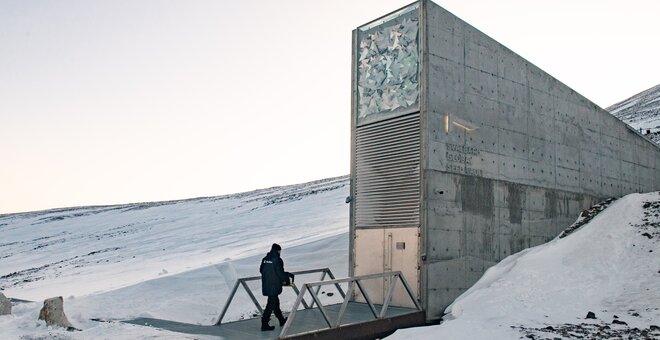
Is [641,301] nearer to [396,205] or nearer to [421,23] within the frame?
[396,205]

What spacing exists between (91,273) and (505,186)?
16616mm

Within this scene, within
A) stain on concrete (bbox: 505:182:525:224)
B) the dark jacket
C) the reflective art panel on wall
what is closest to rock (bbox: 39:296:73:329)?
the dark jacket

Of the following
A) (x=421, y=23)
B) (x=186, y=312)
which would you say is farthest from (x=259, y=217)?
(x=421, y=23)

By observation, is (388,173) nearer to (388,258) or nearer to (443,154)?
(443,154)

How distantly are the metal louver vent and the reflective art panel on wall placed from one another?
1.28 feet

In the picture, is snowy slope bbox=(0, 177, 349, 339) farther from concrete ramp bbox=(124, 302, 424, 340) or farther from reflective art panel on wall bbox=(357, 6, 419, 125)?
reflective art panel on wall bbox=(357, 6, 419, 125)

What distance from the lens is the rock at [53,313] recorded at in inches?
385

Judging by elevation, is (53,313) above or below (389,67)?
below

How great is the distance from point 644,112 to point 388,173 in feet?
207

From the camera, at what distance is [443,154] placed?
39.6ft

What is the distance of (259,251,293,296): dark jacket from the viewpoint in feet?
30.9

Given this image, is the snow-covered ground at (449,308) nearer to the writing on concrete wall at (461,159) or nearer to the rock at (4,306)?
the rock at (4,306)

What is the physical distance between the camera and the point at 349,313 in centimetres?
1098

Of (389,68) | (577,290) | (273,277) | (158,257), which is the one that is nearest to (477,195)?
(577,290)
